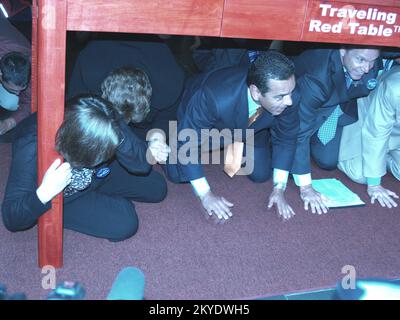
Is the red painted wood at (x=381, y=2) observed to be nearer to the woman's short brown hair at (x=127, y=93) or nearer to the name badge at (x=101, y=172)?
the woman's short brown hair at (x=127, y=93)

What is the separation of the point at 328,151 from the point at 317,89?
44 cm

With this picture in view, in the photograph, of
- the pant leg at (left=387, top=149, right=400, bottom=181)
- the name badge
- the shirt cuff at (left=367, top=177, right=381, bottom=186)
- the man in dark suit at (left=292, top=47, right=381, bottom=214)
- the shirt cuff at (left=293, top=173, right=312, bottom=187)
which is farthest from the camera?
the pant leg at (left=387, top=149, right=400, bottom=181)

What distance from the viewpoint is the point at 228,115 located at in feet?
5.77

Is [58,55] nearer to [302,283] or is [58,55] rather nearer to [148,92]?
[148,92]

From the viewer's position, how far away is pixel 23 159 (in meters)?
1.36

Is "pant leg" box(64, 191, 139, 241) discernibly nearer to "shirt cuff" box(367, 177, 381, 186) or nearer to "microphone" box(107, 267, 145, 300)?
"microphone" box(107, 267, 145, 300)

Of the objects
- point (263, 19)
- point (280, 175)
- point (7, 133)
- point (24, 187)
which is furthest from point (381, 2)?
point (7, 133)

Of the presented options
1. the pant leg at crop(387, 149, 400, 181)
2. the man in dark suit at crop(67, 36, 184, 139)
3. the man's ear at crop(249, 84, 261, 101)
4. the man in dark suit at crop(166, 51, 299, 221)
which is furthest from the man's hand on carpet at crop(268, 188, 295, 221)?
the pant leg at crop(387, 149, 400, 181)

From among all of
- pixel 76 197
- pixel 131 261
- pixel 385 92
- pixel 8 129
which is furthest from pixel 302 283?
pixel 8 129

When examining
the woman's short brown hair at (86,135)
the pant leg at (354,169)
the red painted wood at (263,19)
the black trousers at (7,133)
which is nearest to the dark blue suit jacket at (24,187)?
the woman's short brown hair at (86,135)

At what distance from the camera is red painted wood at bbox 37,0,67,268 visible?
1.12 meters

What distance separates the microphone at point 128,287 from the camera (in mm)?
834

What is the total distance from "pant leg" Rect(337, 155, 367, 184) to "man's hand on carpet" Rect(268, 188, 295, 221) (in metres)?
0.45

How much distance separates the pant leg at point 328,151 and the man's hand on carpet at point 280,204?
415mm
